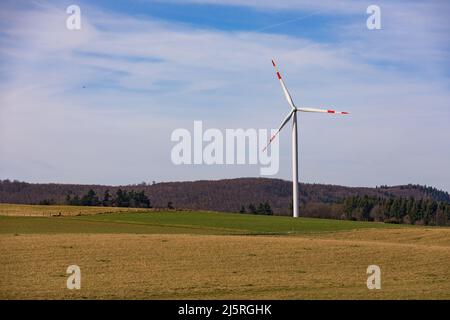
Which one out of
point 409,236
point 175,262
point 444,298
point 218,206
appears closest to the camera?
point 444,298

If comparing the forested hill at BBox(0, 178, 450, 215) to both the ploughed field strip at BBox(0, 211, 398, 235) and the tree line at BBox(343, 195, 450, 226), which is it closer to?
the tree line at BBox(343, 195, 450, 226)

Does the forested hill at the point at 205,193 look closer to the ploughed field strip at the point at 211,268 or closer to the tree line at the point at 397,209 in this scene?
the tree line at the point at 397,209

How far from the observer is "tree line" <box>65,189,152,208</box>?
127 metres

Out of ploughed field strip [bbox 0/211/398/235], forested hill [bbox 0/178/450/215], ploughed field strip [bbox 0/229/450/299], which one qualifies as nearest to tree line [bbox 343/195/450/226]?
forested hill [bbox 0/178/450/215]

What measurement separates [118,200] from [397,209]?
51996 millimetres

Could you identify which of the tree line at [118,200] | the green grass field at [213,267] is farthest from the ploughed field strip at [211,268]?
the tree line at [118,200]

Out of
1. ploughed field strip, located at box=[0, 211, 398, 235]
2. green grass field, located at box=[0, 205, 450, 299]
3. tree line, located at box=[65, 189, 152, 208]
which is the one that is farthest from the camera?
tree line, located at box=[65, 189, 152, 208]

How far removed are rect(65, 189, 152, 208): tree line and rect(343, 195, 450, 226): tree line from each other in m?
36.1

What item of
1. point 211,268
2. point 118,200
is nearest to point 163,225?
point 211,268

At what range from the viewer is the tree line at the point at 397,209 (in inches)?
5295
